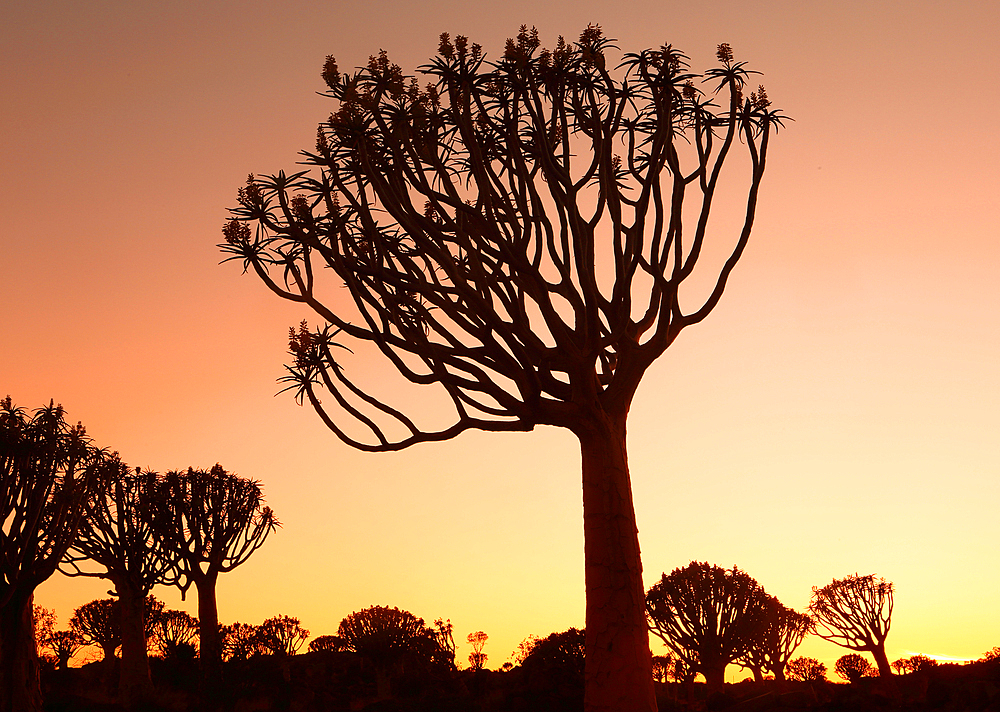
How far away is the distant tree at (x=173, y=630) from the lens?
2419 cm

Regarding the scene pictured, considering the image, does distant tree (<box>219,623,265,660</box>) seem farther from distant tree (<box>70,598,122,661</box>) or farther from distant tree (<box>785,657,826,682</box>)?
distant tree (<box>785,657,826,682</box>)

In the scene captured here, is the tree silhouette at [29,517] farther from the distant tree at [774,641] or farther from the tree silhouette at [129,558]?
the distant tree at [774,641]

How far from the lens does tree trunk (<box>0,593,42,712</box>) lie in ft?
38.4

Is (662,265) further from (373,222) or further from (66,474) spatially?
(66,474)

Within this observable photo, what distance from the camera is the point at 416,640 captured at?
18984 mm

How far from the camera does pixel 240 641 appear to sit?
2162 cm

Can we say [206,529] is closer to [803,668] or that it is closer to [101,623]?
[101,623]

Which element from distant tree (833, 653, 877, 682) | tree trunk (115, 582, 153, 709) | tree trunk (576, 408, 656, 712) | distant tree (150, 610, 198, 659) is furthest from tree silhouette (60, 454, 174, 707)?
distant tree (833, 653, 877, 682)

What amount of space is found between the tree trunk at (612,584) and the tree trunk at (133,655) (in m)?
13.4

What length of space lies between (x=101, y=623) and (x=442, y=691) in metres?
16.5

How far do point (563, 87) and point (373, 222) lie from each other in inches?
91.8

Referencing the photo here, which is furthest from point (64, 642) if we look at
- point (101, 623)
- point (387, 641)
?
point (387, 641)

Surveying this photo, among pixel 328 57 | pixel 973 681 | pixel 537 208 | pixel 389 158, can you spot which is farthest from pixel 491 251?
pixel 973 681

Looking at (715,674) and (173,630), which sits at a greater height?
(173,630)
